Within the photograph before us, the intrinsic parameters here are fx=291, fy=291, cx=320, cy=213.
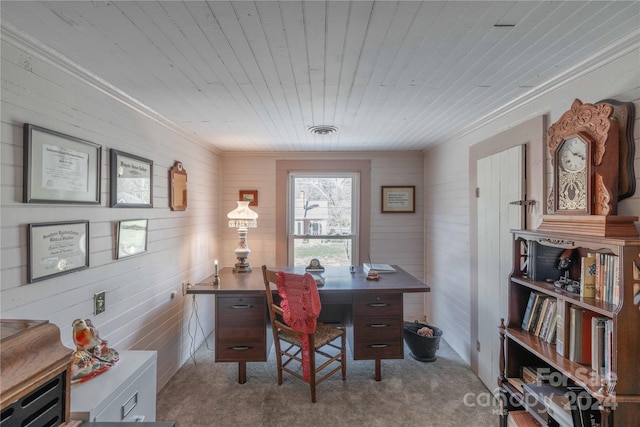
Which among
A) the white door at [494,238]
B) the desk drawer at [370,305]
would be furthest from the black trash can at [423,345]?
the desk drawer at [370,305]

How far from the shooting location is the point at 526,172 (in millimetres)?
2043

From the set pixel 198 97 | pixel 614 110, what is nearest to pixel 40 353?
pixel 198 97

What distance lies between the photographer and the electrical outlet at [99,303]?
172cm

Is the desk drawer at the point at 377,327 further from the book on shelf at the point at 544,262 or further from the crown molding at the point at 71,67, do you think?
the crown molding at the point at 71,67

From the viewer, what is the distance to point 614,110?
1361mm

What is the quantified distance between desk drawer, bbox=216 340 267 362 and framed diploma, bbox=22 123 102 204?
4.89ft

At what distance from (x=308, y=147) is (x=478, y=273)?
7.57 ft

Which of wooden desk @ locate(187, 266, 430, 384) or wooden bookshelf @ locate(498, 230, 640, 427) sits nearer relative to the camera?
wooden bookshelf @ locate(498, 230, 640, 427)

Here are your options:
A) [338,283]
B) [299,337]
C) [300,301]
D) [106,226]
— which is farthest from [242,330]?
[106,226]

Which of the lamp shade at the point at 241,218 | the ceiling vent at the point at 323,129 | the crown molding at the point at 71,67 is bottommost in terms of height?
the lamp shade at the point at 241,218

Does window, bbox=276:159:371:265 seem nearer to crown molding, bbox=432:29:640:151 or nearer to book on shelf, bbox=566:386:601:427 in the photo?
crown molding, bbox=432:29:640:151

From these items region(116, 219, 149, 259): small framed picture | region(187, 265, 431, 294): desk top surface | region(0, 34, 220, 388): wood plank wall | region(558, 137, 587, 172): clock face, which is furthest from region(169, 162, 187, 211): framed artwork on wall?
region(558, 137, 587, 172): clock face

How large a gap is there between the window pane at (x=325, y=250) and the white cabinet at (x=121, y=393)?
96.9 inches

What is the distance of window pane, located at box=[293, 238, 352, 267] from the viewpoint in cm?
394
